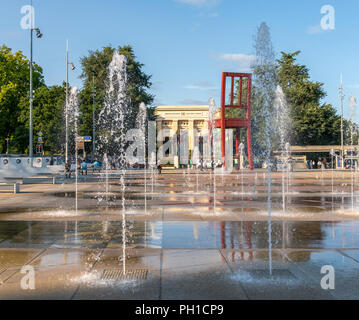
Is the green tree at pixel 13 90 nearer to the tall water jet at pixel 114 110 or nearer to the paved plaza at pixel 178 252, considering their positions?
the tall water jet at pixel 114 110

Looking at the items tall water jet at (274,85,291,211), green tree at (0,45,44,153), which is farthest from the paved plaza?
tall water jet at (274,85,291,211)

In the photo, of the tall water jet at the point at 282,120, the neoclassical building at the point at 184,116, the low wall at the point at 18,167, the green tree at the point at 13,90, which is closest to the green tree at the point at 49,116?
the green tree at the point at 13,90

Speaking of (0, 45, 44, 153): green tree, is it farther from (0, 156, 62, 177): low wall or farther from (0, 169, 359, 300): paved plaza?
(0, 169, 359, 300): paved plaza

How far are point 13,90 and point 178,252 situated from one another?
5249 cm

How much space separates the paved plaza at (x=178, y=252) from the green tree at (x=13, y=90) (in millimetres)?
46116

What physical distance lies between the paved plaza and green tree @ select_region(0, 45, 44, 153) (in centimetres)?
4612

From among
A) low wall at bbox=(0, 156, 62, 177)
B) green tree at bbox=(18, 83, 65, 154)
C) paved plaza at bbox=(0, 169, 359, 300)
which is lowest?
paved plaza at bbox=(0, 169, 359, 300)

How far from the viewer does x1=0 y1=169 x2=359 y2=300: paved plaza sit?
4730mm

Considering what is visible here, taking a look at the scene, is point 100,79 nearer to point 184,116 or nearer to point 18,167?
point 18,167

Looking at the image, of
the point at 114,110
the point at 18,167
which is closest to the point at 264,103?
the point at 114,110

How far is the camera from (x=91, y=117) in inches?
2282
